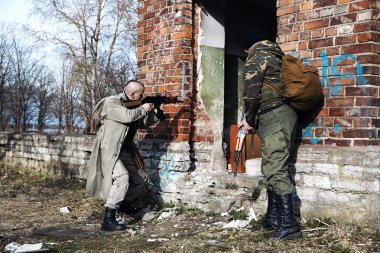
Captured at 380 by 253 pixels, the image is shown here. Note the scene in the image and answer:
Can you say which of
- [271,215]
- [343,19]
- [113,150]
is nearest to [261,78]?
[343,19]

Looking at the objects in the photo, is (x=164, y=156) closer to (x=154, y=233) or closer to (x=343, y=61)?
(x=154, y=233)

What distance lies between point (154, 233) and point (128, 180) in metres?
0.76

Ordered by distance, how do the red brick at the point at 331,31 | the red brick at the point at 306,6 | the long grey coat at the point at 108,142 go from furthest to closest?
1. the long grey coat at the point at 108,142
2. the red brick at the point at 306,6
3. the red brick at the point at 331,31

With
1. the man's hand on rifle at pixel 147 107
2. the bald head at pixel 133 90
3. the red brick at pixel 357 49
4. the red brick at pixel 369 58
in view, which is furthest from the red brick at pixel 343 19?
the bald head at pixel 133 90

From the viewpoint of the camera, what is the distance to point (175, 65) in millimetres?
6141

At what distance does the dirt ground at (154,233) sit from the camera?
4043 millimetres

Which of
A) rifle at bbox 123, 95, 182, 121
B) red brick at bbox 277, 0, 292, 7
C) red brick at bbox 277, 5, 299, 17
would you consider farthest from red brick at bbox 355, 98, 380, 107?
rifle at bbox 123, 95, 182, 121

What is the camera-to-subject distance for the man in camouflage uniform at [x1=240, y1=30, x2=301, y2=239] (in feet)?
14.1

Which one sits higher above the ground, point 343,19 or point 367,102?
point 343,19

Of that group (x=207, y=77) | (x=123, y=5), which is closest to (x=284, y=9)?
(x=207, y=77)

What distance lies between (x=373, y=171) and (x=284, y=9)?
6.58ft

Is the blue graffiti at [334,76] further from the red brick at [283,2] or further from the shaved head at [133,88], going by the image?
the shaved head at [133,88]

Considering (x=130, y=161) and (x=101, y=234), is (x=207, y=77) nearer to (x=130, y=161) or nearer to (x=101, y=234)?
(x=130, y=161)

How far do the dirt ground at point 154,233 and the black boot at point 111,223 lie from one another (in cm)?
8
